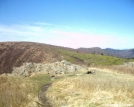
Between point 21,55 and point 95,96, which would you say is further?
point 21,55

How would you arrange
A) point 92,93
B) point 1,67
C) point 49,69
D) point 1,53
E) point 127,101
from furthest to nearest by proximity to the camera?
1. point 1,53
2. point 1,67
3. point 49,69
4. point 92,93
5. point 127,101

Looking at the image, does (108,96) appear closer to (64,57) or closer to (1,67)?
(64,57)

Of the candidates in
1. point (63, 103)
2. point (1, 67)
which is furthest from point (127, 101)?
point (1, 67)

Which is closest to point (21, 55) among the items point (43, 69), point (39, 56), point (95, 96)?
point (39, 56)

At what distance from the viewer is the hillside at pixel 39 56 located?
109m

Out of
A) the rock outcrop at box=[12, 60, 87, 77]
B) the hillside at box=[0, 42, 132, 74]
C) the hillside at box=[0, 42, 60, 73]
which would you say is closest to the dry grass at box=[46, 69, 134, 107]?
the rock outcrop at box=[12, 60, 87, 77]

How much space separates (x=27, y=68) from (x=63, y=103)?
97.2 feet

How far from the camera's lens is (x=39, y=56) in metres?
130

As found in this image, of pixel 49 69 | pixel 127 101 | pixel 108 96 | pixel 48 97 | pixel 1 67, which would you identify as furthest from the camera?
pixel 1 67

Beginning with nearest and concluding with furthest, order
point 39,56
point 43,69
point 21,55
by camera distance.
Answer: point 43,69
point 39,56
point 21,55

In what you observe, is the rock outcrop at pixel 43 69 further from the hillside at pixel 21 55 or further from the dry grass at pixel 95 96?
the hillside at pixel 21 55

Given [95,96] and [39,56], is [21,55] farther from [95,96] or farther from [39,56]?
[95,96]

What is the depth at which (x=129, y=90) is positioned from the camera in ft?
61.0

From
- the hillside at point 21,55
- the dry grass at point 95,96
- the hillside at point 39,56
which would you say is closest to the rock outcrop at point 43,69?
the dry grass at point 95,96
